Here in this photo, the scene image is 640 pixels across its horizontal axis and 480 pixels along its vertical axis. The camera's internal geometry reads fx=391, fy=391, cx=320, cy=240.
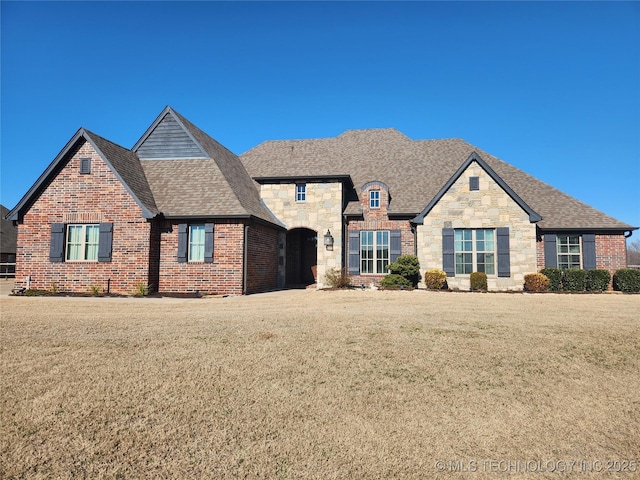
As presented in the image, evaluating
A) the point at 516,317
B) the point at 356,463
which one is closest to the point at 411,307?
the point at 516,317

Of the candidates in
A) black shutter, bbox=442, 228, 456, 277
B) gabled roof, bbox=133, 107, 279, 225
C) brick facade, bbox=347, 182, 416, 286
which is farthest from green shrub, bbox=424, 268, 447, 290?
gabled roof, bbox=133, 107, 279, 225

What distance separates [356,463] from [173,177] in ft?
53.4

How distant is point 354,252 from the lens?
19344mm

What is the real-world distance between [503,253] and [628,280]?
16.5 ft

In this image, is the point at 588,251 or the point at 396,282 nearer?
the point at 396,282

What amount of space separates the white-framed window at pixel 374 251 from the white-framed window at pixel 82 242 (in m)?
11.7

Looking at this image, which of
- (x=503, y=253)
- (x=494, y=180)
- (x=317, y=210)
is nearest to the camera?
(x=503, y=253)

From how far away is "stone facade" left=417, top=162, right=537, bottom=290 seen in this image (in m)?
16.8

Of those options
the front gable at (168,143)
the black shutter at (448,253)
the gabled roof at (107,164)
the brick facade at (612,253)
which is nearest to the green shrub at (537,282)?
the black shutter at (448,253)

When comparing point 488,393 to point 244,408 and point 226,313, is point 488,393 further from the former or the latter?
point 226,313

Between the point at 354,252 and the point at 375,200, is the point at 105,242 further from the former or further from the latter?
the point at 375,200

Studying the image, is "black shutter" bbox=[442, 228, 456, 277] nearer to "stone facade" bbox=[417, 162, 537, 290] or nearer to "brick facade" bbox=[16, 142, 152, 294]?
"stone facade" bbox=[417, 162, 537, 290]

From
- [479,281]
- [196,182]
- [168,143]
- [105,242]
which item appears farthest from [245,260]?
[479,281]

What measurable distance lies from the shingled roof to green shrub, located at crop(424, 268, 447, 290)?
3231mm
